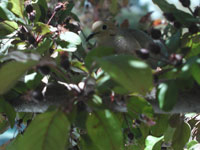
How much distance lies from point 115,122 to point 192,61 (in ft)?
0.60

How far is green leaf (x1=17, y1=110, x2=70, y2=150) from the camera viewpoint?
20.0 inches

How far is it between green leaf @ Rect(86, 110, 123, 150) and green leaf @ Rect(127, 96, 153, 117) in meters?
0.06

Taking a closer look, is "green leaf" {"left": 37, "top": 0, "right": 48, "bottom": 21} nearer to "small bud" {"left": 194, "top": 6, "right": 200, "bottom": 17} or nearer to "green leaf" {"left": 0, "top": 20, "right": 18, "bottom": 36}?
"green leaf" {"left": 0, "top": 20, "right": 18, "bottom": 36}

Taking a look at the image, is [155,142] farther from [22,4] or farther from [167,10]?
[22,4]

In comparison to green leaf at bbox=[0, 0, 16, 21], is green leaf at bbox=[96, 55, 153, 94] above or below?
above

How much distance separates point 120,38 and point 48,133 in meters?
0.88

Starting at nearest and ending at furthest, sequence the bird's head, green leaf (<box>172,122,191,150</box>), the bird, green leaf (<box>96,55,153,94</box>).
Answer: green leaf (<box>96,55,153,94</box>)
green leaf (<box>172,122,191,150</box>)
the bird
the bird's head

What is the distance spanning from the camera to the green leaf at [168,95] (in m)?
0.51

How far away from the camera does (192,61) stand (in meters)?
0.49

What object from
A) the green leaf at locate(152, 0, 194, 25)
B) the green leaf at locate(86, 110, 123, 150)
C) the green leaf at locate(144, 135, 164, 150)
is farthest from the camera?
the green leaf at locate(144, 135, 164, 150)

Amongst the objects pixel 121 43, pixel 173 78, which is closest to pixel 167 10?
pixel 173 78

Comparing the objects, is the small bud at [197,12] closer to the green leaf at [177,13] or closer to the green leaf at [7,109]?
the green leaf at [177,13]

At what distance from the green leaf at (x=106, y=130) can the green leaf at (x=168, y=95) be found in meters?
0.10

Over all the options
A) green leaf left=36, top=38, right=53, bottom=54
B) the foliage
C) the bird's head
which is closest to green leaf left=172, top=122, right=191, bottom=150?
the foliage
